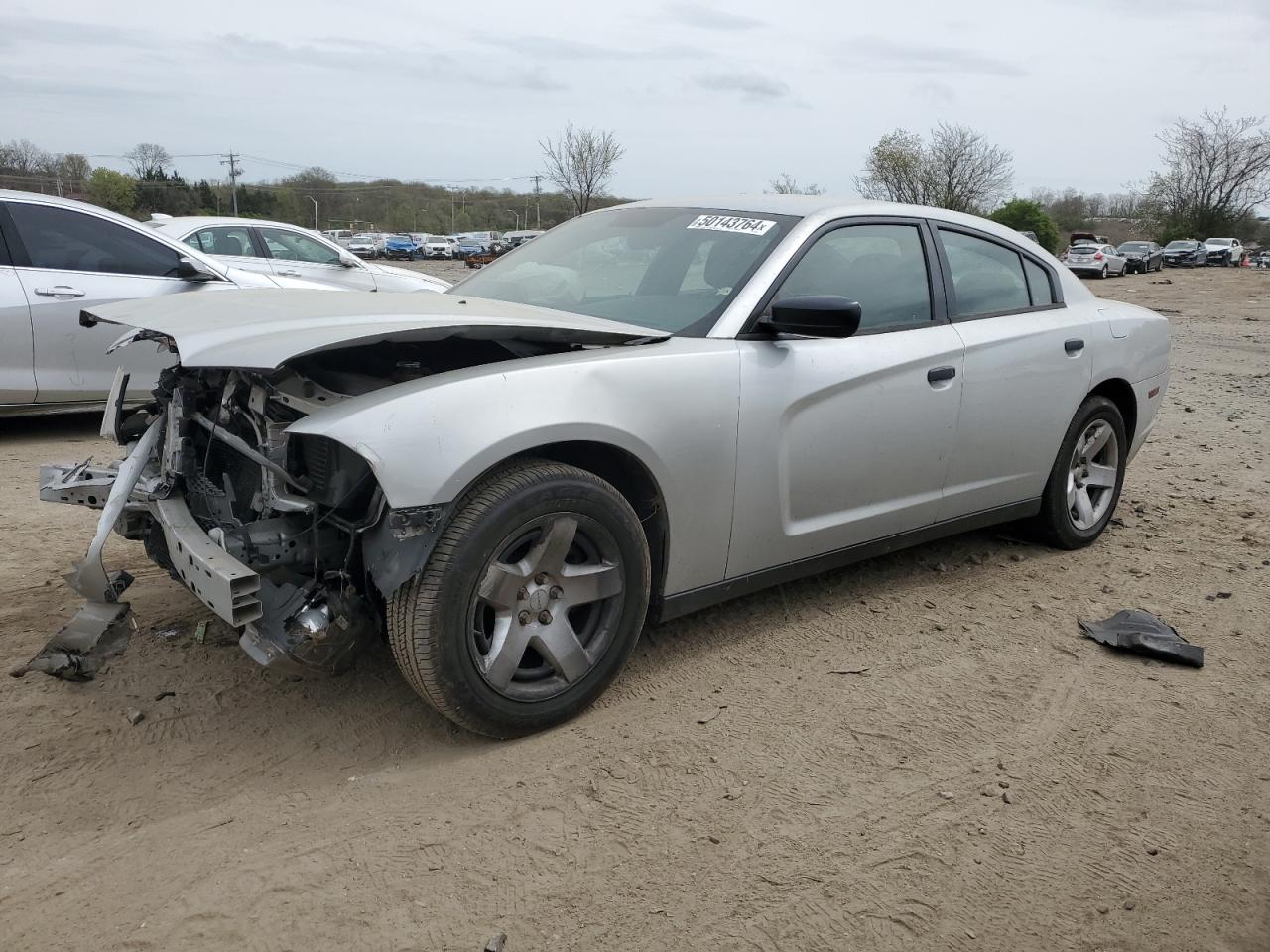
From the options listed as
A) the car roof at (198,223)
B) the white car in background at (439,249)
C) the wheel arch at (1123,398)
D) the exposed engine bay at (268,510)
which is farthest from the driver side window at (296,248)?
the white car in background at (439,249)

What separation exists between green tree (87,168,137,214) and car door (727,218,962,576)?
60.9 metres

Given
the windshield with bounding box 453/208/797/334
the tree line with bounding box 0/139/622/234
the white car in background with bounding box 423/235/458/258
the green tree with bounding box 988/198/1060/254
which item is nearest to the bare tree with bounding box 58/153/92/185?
the tree line with bounding box 0/139/622/234

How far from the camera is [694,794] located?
2.85m

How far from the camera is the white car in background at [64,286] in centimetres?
643

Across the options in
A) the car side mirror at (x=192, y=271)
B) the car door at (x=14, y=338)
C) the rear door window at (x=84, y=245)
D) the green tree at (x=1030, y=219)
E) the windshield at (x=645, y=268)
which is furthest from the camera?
the green tree at (x=1030, y=219)

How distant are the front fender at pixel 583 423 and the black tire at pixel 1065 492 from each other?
214 cm

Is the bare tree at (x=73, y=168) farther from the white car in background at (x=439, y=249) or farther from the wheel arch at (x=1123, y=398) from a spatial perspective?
the wheel arch at (x=1123, y=398)

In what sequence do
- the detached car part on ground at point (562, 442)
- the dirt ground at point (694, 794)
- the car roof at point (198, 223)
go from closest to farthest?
the dirt ground at point (694, 794), the detached car part on ground at point (562, 442), the car roof at point (198, 223)

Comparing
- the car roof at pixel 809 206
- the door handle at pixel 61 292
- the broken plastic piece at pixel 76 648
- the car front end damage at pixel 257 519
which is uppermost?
the car roof at pixel 809 206

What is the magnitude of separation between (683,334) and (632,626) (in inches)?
39.7

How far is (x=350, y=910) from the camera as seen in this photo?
234 cm

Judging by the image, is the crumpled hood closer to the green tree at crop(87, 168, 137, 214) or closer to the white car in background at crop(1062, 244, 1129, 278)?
the white car in background at crop(1062, 244, 1129, 278)

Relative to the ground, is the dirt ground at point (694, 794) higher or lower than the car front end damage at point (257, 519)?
lower

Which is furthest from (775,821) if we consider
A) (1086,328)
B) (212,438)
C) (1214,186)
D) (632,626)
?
(1214,186)
